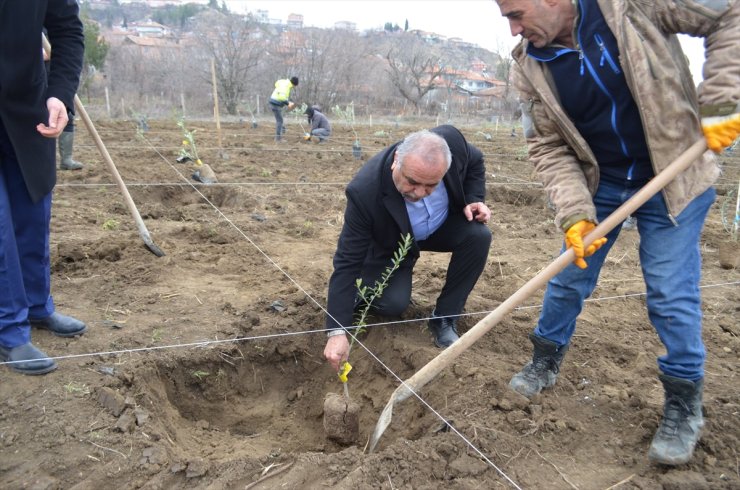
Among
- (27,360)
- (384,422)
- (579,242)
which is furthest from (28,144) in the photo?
(579,242)

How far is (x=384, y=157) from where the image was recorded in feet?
9.77

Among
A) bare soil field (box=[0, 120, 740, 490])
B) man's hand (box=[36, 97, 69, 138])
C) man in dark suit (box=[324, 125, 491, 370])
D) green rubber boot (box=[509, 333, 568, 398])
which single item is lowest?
bare soil field (box=[0, 120, 740, 490])

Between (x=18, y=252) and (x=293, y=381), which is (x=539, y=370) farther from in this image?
(x=18, y=252)

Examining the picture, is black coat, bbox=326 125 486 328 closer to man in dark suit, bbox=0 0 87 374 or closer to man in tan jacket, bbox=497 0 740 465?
man in tan jacket, bbox=497 0 740 465

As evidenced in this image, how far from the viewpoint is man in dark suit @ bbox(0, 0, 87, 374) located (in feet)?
7.93

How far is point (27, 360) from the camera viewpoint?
2594 millimetres

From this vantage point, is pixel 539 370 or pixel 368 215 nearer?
pixel 539 370

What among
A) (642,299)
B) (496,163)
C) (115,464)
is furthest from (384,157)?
(496,163)

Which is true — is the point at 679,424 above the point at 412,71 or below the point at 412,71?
below

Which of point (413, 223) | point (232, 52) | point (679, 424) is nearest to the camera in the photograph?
point (679, 424)

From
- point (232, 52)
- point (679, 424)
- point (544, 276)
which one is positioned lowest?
point (679, 424)

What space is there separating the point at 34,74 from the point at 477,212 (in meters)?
2.42

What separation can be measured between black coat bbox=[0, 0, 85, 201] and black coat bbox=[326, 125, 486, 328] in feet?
4.94

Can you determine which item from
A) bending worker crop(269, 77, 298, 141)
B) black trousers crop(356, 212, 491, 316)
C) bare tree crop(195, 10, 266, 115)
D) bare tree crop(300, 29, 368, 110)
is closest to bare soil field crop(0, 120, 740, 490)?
Result: black trousers crop(356, 212, 491, 316)
